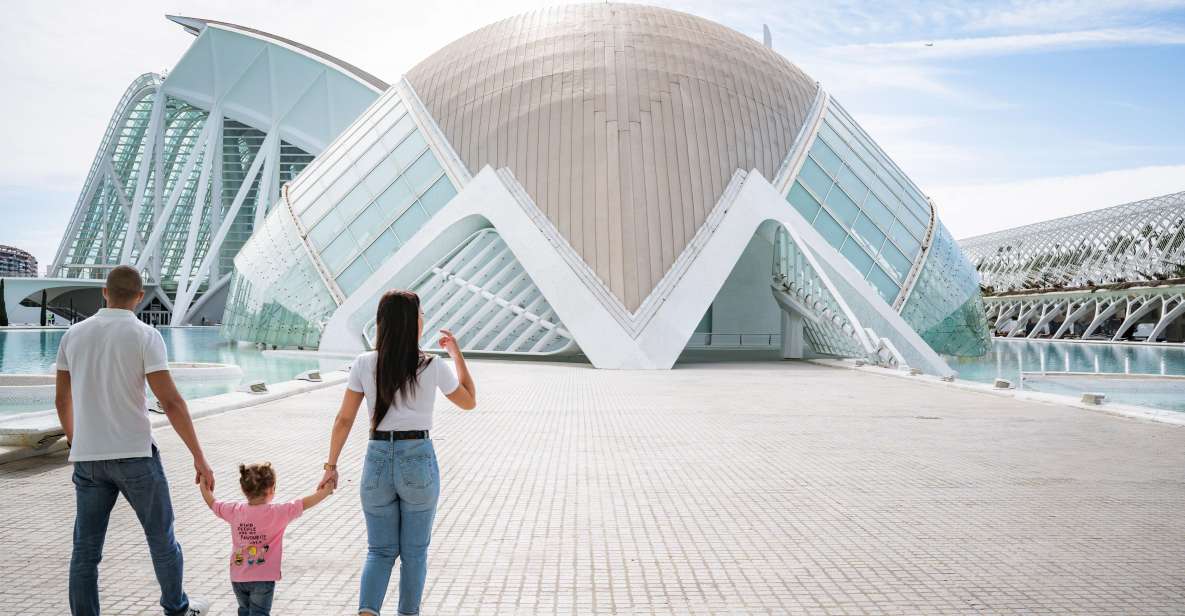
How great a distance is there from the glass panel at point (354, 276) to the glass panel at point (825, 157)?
46.7ft

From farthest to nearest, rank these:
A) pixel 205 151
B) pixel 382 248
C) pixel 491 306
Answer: pixel 205 151
pixel 382 248
pixel 491 306

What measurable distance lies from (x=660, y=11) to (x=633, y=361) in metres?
15.5

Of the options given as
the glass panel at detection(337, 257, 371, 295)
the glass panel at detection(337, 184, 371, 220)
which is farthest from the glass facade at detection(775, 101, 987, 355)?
the glass panel at detection(337, 184, 371, 220)

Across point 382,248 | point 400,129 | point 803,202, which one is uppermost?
point 400,129

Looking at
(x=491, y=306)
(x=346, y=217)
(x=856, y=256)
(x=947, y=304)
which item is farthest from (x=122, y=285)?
(x=947, y=304)

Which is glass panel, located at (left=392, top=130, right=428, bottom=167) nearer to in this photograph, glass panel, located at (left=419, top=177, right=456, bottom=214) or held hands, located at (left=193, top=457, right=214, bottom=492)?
glass panel, located at (left=419, top=177, right=456, bottom=214)

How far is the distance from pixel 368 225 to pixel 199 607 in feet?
77.4

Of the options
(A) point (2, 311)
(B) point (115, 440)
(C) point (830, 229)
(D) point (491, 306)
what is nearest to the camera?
(B) point (115, 440)

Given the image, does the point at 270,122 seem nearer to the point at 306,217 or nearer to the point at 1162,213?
the point at 306,217

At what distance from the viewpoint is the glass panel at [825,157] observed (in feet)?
89.2

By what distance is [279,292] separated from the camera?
28516 millimetres

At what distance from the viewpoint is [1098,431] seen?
962 cm

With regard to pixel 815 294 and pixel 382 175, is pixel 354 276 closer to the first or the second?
pixel 382 175

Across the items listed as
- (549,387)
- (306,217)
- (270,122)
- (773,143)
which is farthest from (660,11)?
(270,122)
